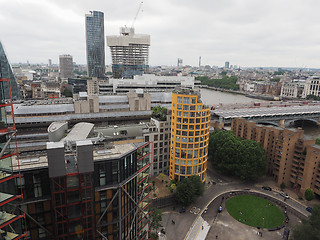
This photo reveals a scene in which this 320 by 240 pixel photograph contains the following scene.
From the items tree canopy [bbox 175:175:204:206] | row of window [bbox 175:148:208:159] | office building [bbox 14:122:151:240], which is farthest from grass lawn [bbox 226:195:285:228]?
office building [bbox 14:122:151:240]

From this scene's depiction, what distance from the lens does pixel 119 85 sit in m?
94.9

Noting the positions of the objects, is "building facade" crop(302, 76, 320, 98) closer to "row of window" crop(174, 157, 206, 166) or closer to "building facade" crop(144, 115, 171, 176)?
"row of window" crop(174, 157, 206, 166)

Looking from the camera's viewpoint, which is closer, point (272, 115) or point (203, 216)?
point (203, 216)

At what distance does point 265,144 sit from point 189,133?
2122 cm

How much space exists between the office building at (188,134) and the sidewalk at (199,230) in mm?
9429

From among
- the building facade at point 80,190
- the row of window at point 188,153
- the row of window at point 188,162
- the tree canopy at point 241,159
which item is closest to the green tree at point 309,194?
the tree canopy at point 241,159

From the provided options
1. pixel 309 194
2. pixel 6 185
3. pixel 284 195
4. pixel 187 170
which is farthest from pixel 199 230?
pixel 6 185

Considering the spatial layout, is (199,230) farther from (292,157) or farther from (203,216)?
(292,157)

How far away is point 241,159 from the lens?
47.1 meters

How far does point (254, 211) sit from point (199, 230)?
461 inches

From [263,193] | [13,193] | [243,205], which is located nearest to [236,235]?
[243,205]

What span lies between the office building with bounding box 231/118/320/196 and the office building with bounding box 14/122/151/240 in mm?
36688

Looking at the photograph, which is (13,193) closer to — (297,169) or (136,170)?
(136,170)

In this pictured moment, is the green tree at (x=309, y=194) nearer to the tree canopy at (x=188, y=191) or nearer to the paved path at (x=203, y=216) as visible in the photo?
the paved path at (x=203, y=216)
